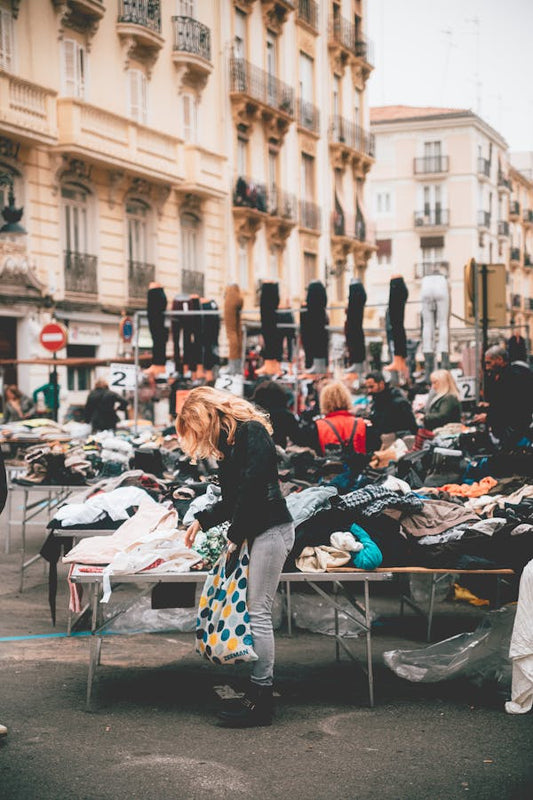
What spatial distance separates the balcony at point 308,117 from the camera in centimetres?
3606

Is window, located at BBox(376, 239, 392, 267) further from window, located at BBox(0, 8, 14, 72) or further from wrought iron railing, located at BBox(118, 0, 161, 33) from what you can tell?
window, located at BBox(0, 8, 14, 72)

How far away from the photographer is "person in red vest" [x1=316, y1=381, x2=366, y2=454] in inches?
366

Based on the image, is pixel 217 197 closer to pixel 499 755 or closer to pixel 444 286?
pixel 444 286

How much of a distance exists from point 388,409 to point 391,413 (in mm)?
63

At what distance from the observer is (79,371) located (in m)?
24.7

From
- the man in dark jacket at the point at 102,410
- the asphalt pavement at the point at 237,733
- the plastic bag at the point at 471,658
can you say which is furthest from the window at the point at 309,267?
the plastic bag at the point at 471,658

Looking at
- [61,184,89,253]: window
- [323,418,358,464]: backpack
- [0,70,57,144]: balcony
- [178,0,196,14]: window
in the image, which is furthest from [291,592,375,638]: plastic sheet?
[178,0,196,14]: window

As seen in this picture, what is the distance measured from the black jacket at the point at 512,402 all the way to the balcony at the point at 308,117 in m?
28.8

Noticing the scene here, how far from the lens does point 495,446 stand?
Answer: 28.9ft

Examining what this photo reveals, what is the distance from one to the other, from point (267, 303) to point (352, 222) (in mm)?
25795

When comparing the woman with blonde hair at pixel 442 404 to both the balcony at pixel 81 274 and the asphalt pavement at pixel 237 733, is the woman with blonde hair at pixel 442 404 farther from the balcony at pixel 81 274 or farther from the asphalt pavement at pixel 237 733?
the balcony at pixel 81 274

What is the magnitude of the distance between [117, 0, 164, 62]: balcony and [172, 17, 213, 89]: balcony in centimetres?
109

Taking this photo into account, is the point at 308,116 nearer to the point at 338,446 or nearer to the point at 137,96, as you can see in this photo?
the point at 137,96

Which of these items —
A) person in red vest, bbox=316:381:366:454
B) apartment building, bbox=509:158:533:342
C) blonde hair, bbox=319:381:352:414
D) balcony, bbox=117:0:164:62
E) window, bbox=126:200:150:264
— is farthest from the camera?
apartment building, bbox=509:158:533:342
